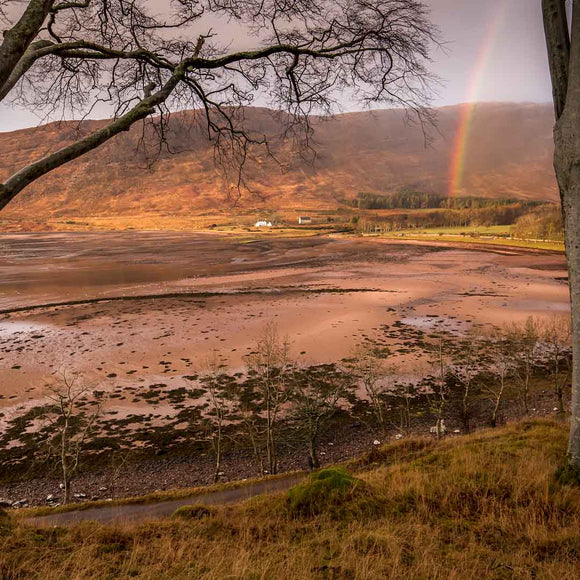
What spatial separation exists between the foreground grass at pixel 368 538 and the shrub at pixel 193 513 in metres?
0.05

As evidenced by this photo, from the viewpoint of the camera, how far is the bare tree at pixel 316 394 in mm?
16469

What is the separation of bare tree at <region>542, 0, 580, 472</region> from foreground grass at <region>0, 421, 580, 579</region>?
43.3 inches

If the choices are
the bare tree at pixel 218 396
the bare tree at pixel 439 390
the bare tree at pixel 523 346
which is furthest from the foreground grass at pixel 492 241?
the bare tree at pixel 218 396

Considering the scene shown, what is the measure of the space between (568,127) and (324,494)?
5108 millimetres

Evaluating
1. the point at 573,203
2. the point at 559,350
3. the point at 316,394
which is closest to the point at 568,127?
the point at 573,203

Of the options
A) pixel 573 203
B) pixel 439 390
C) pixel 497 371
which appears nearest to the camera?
pixel 573 203

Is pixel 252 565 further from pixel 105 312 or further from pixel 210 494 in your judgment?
pixel 105 312

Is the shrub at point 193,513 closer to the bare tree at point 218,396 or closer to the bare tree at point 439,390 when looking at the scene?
the bare tree at point 218,396

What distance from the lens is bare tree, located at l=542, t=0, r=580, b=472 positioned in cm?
424

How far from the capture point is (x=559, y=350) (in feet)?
85.4

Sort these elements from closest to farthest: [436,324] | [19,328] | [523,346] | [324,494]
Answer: [324,494]
[523,346]
[19,328]
[436,324]

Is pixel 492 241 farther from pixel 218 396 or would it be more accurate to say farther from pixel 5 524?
pixel 5 524

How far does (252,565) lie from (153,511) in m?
8.39

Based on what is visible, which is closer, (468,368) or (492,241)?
(468,368)
